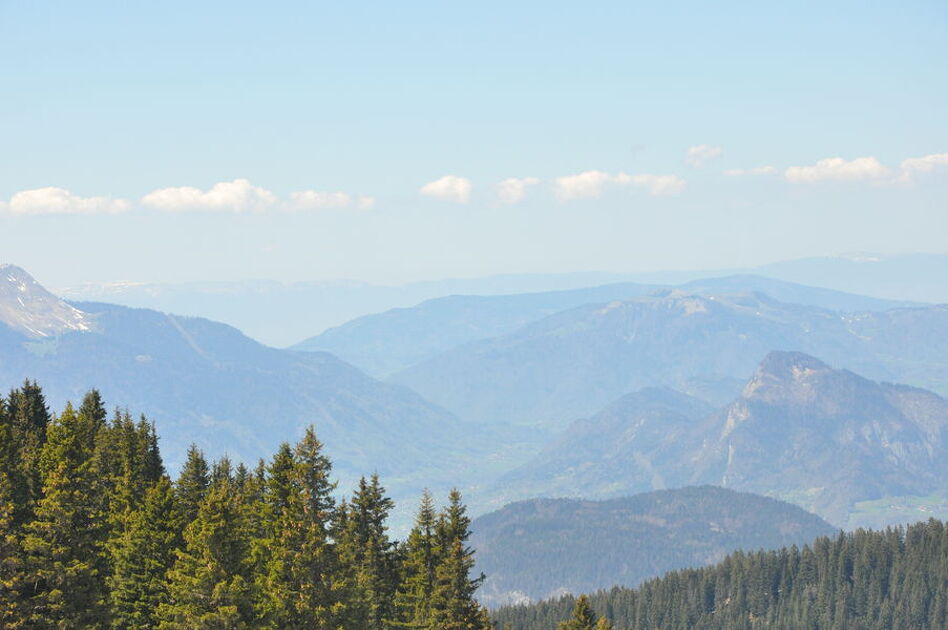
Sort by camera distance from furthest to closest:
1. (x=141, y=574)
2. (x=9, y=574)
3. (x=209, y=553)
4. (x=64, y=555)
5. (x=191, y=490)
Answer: (x=191, y=490)
(x=141, y=574)
(x=64, y=555)
(x=9, y=574)
(x=209, y=553)

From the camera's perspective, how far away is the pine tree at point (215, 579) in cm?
4816

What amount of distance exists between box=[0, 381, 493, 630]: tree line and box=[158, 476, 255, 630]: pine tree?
0.26 feet

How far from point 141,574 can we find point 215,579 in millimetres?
11806

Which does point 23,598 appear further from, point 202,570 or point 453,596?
point 453,596

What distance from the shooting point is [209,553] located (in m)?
48.5

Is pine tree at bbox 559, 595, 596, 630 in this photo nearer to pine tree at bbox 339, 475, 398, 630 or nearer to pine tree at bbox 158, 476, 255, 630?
pine tree at bbox 339, 475, 398, 630

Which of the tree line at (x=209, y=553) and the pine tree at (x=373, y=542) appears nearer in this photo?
the tree line at (x=209, y=553)

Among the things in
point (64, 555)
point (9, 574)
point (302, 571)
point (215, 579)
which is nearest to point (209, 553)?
point (215, 579)

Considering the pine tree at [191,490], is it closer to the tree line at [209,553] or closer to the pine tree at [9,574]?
the tree line at [209,553]

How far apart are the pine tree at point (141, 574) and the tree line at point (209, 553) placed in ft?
0.27

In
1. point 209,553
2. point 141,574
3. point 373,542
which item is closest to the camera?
point 209,553

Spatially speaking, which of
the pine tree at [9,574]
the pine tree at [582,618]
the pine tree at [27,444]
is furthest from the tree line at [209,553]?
the pine tree at [582,618]

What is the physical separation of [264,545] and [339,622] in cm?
633

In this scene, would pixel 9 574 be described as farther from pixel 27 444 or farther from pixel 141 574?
pixel 27 444
